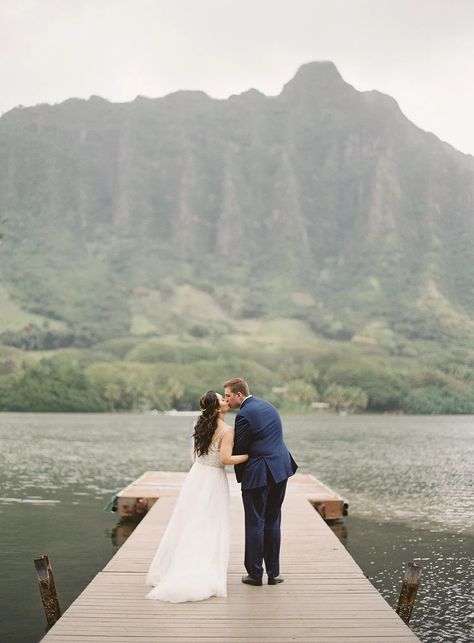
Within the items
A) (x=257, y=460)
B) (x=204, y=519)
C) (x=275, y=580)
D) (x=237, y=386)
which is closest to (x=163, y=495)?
(x=275, y=580)

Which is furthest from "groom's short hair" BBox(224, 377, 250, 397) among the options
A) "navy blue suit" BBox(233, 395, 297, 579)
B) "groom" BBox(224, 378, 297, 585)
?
"navy blue suit" BBox(233, 395, 297, 579)

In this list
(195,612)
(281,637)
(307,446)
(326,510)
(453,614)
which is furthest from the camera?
(307,446)

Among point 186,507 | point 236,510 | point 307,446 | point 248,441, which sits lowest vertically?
point 307,446

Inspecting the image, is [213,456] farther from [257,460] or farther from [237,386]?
[237,386]

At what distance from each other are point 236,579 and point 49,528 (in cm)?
1491

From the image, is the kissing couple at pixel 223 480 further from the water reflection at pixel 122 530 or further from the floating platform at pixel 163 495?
the floating platform at pixel 163 495

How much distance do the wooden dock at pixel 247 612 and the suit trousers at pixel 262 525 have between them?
13.6 inches

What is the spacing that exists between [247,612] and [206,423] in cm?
275

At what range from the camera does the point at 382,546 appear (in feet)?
76.3

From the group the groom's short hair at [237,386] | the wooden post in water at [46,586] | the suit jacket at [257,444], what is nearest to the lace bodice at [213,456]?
the suit jacket at [257,444]

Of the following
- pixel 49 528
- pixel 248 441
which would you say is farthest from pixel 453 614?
pixel 49 528

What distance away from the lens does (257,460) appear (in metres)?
11.7

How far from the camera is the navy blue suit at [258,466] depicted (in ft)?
38.2

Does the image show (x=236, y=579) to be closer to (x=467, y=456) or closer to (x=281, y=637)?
(x=281, y=637)
